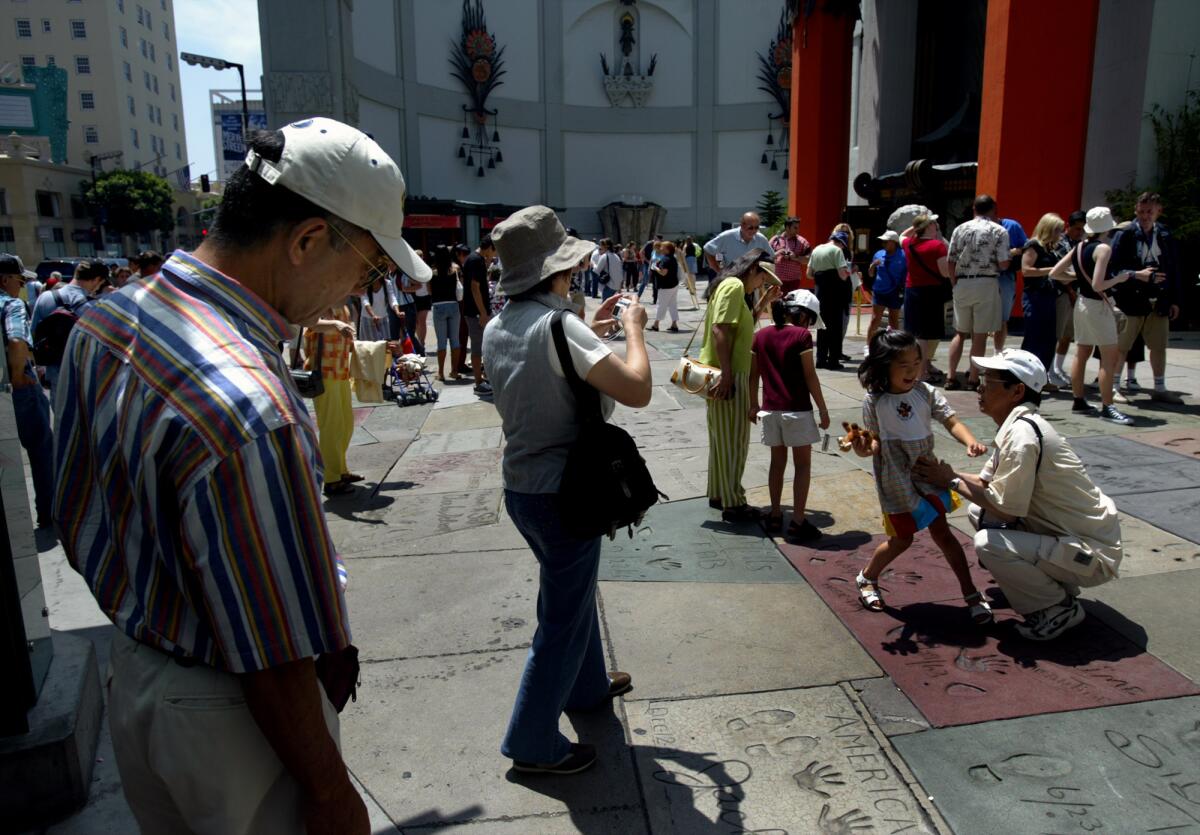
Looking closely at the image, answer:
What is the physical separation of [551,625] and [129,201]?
6692cm

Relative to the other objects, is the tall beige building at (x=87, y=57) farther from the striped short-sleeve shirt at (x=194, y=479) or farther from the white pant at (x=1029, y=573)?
the striped short-sleeve shirt at (x=194, y=479)

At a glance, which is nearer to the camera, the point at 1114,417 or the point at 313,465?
the point at 313,465

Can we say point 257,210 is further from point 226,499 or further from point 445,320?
point 445,320

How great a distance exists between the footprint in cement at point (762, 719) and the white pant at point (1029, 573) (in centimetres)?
122

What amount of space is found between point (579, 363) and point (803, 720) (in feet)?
5.40

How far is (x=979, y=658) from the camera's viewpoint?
11.8ft

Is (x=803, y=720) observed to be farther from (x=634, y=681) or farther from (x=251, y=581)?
(x=251, y=581)

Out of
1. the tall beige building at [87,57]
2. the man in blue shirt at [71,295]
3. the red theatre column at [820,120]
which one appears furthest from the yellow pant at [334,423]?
the tall beige building at [87,57]

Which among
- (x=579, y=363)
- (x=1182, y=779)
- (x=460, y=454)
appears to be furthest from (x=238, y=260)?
(x=460, y=454)

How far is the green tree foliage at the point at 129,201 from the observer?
5872 cm

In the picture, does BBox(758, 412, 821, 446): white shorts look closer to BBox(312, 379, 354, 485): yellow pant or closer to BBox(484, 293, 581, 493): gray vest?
BBox(484, 293, 581, 493): gray vest

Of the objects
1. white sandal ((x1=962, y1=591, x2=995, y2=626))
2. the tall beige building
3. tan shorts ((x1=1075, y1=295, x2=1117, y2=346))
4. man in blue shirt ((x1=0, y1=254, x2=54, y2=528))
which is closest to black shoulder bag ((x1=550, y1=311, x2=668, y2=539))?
white sandal ((x1=962, y1=591, x2=995, y2=626))

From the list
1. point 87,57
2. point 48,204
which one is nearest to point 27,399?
point 48,204

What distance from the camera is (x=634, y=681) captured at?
3549mm
